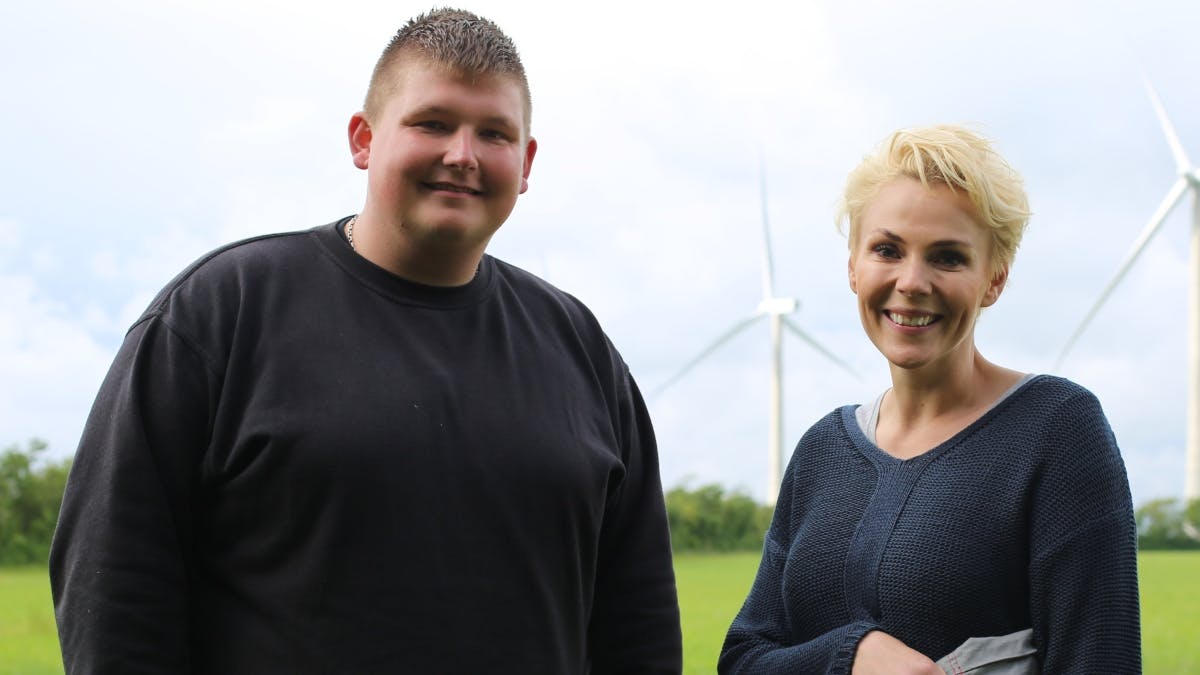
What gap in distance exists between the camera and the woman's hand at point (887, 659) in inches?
147

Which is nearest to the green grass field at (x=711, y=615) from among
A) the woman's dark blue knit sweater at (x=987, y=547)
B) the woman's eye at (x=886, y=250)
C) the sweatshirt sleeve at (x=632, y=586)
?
the sweatshirt sleeve at (x=632, y=586)

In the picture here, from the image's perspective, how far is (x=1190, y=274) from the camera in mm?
30000

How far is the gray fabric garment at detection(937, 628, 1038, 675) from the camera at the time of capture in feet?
12.2

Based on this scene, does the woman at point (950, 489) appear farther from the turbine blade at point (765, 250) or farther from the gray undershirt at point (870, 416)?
the turbine blade at point (765, 250)

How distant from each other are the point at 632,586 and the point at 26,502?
26255 mm

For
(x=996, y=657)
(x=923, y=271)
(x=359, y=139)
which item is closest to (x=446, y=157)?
(x=359, y=139)

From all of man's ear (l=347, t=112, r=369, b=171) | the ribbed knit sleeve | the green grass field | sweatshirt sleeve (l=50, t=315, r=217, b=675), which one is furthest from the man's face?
the green grass field

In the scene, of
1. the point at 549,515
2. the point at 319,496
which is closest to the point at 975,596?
the point at 549,515

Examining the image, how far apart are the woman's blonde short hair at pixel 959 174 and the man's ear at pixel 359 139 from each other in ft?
4.79

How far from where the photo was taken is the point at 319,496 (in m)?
3.82

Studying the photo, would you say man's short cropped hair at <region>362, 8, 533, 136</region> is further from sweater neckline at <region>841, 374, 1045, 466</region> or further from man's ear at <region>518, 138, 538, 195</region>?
sweater neckline at <region>841, 374, 1045, 466</region>

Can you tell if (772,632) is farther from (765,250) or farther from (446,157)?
(765,250)

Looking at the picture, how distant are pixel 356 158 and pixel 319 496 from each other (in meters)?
1.06

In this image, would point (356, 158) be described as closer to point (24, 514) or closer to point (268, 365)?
point (268, 365)
